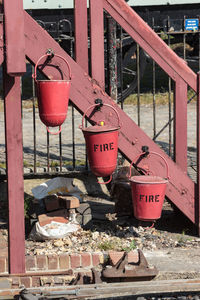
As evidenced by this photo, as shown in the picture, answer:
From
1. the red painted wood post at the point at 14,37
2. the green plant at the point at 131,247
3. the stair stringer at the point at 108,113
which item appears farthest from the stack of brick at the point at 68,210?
the red painted wood post at the point at 14,37

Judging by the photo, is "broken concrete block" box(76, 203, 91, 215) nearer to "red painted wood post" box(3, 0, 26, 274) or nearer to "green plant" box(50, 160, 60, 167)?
"red painted wood post" box(3, 0, 26, 274)

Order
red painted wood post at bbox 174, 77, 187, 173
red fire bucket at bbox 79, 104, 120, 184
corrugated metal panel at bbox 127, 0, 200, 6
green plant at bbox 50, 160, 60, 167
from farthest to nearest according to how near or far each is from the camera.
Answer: corrugated metal panel at bbox 127, 0, 200, 6 < green plant at bbox 50, 160, 60, 167 < red painted wood post at bbox 174, 77, 187, 173 < red fire bucket at bbox 79, 104, 120, 184

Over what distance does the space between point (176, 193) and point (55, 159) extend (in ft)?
9.88

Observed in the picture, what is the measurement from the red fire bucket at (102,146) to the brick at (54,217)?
879 mm

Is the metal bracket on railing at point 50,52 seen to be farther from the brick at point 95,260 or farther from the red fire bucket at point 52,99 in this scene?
the brick at point 95,260

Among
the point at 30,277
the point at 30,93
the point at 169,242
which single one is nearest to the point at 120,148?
the point at 169,242

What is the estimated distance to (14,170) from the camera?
17.0ft

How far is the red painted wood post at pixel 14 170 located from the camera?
5.16 metres

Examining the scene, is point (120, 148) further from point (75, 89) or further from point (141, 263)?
point (141, 263)

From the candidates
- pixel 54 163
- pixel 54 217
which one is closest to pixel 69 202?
pixel 54 217

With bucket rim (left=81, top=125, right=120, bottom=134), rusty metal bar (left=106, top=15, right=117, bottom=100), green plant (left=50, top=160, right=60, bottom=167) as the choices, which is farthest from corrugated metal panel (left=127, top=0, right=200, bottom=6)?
bucket rim (left=81, top=125, right=120, bottom=134)

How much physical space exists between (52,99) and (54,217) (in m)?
1.46

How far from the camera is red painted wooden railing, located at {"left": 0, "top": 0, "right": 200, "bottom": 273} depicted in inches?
204

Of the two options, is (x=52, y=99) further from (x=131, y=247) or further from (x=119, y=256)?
(x=131, y=247)
